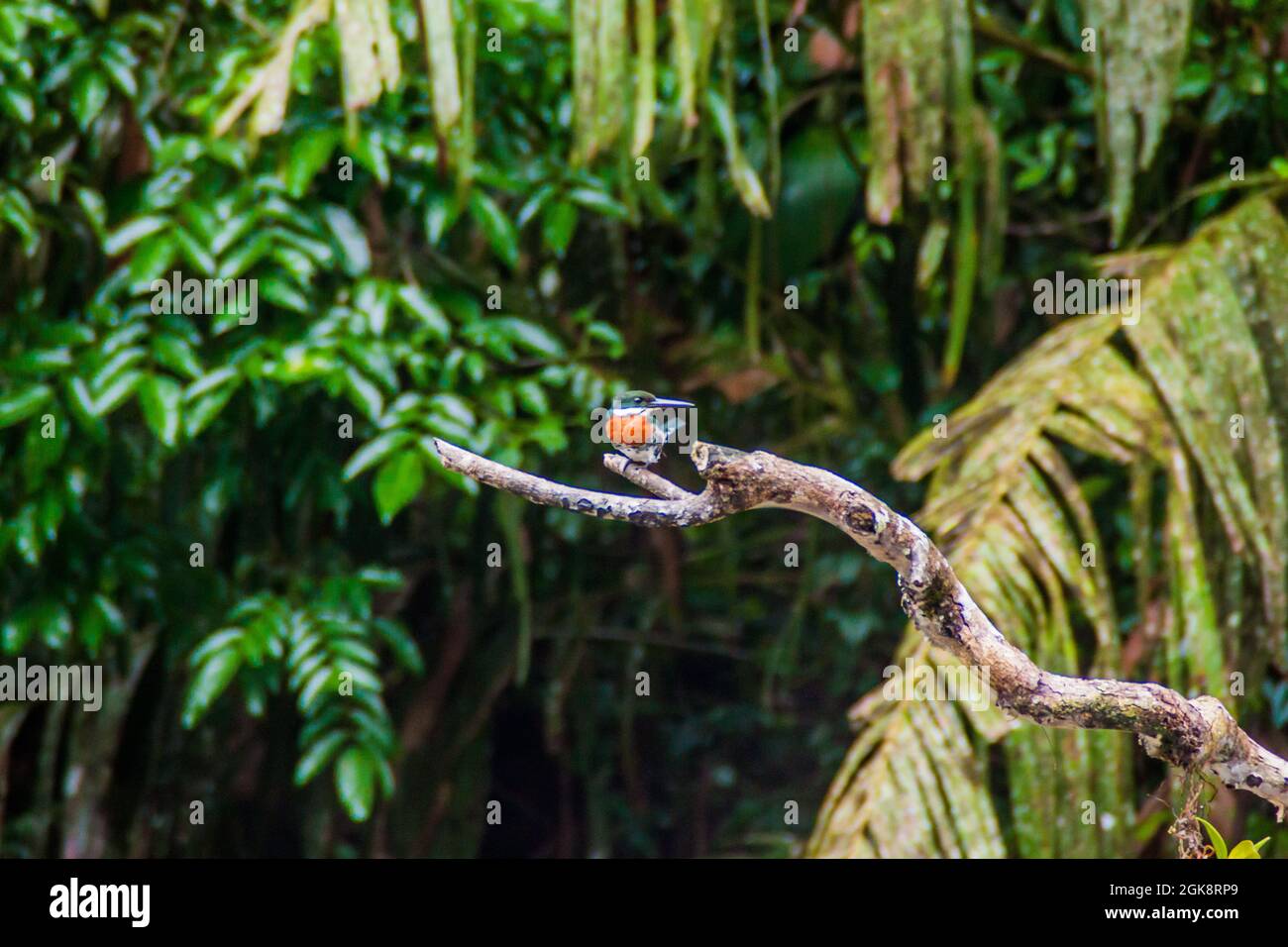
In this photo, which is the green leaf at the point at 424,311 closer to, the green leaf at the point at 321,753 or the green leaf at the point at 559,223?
the green leaf at the point at 559,223

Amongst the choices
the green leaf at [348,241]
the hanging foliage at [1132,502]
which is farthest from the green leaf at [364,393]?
the hanging foliage at [1132,502]

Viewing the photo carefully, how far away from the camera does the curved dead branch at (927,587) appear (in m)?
0.91

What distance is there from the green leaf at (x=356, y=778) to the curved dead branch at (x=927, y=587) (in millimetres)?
1457

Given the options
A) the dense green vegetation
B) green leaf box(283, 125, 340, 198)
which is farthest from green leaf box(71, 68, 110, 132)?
green leaf box(283, 125, 340, 198)

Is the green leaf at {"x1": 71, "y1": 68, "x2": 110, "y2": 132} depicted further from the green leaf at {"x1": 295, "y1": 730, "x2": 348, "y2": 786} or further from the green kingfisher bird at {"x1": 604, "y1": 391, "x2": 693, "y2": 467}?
the green kingfisher bird at {"x1": 604, "y1": 391, "x2": 693, "y2": 467}

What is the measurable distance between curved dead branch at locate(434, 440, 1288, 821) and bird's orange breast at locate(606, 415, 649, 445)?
37mm

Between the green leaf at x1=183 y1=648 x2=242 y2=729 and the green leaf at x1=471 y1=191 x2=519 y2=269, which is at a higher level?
the green leaf at x1=471 y1=191 x2=519 y2=269

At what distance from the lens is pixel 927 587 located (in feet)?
3.13

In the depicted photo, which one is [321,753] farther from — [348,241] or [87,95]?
[87,95]

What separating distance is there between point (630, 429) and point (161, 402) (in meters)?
1.41

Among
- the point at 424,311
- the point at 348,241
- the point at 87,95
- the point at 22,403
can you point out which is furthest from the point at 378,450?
the point at 87,95

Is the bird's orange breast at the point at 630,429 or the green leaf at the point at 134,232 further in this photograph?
the green leaf at the point at 134,232

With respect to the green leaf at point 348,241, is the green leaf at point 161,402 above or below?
below

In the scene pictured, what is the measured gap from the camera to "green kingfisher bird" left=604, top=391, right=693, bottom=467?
0.91 m
